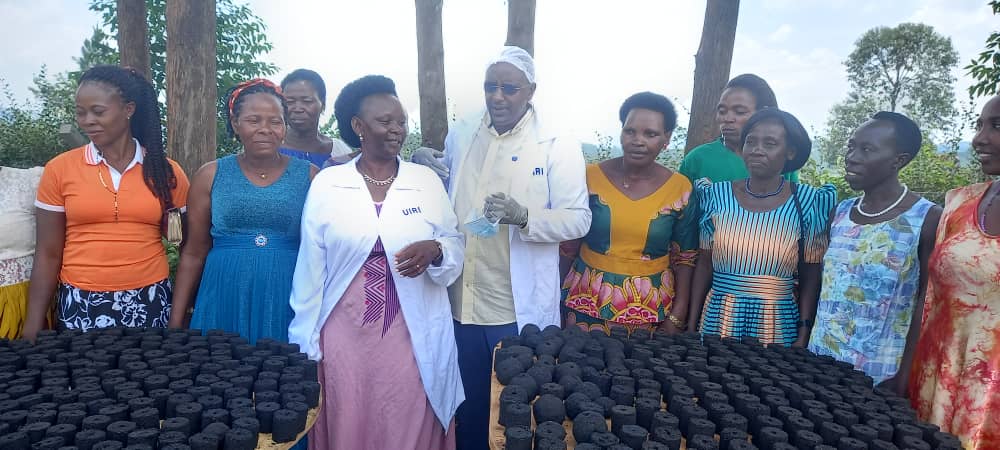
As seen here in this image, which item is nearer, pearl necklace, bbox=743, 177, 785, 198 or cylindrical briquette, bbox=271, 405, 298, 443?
cylindrical briquette, bbox=271, 405, 298, 443

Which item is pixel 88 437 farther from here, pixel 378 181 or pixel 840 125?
pixel 840 125

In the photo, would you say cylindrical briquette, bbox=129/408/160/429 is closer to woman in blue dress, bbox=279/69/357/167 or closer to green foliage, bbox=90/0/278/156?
woman in blue dress, bbox=279/69/357/167

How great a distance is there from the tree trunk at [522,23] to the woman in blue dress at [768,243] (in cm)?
357

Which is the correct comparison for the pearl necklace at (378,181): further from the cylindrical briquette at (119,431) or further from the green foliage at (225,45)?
the green foliage at (225,45)

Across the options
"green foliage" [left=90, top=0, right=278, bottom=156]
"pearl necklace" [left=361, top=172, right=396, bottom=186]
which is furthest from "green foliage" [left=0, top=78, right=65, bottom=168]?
"pearl necklace" [left=361, top=172, right=396, bottom=186]

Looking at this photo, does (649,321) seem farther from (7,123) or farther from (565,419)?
(7,123)

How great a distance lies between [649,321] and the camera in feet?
9.87

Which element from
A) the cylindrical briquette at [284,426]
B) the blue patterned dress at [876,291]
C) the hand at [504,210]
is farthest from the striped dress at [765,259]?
the cylindrical briquette at [284,426]

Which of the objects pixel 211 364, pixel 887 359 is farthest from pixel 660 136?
pixel 211 364

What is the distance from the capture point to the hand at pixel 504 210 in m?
2.74

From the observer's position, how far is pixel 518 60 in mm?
3008

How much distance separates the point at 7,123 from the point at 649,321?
1484cm

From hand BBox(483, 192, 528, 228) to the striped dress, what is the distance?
0.94 meters

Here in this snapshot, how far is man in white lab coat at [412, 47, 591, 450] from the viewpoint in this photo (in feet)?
9.89
